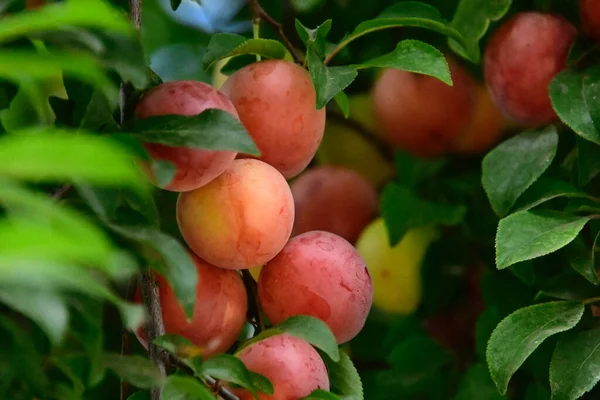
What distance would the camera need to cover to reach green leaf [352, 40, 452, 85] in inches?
24.0

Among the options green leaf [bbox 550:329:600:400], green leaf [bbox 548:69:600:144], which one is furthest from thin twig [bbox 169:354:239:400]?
green leaf [bbox 548:69:600:144]

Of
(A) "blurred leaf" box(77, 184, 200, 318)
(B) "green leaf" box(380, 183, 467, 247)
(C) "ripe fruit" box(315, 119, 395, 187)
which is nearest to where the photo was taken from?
(A) "blurred leaf" box(77, 184, 200, 318)

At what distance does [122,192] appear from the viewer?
1.69 ft

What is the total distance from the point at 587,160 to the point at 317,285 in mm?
255

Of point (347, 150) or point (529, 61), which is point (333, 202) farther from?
point (529, 61)

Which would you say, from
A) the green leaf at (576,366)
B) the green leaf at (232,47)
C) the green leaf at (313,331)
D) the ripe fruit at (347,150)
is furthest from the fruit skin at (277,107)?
the ripe fruit at (347,150)

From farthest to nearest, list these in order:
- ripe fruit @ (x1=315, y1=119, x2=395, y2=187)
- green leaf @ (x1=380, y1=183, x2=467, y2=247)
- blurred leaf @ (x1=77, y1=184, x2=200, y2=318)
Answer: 1. ripe fruit @ (x1=315, y1=119, x2=395, y2=187)
2. green leaf @ (x1=380, y1=183, x2=467, y2=247)
3. blurred leaf @ (x1=77, y1=184, x2=200, y2=318)

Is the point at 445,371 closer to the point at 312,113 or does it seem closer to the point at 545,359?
the point at 545,359

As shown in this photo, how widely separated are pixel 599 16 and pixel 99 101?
0.45 meters

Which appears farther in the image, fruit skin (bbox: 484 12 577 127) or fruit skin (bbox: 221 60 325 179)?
fruit skin (bbox: 484 12 577 127)

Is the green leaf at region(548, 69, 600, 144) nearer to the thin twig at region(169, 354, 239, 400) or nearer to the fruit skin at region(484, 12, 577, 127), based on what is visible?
the fruit skin at region(484, 12, 577, 127)

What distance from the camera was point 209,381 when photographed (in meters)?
0.53

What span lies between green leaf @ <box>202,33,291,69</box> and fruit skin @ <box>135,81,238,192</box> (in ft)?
0.19

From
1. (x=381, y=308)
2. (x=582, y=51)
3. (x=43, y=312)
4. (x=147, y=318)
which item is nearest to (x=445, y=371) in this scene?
(x=381, y=308)
